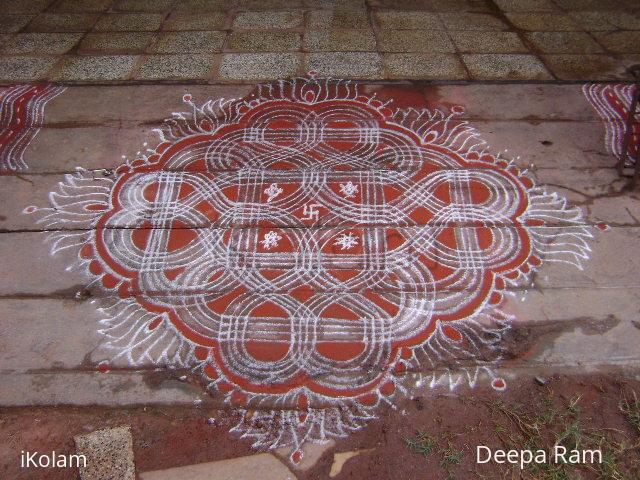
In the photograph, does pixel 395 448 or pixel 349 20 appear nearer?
pixel 395 448

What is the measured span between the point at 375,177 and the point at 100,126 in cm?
220

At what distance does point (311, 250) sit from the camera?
3.19m

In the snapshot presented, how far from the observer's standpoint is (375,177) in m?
3.64

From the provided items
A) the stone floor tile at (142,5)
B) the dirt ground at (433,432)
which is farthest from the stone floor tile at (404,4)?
the dirt ground at (433,432)

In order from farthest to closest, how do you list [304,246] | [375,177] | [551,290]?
[375,177] → [304,246] → [551,290]

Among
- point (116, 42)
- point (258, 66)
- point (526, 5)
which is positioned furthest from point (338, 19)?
point (116, 42)

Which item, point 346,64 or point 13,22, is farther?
Answer: point 13,22

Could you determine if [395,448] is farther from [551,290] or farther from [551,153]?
[551,153]

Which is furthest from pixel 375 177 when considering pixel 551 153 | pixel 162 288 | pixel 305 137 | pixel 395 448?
pixel 395 448

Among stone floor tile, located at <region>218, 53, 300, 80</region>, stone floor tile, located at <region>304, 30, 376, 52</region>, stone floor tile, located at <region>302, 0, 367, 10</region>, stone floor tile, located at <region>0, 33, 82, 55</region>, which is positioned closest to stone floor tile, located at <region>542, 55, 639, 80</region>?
stone floor tile, located at <region>304, 30, 376, 52</region>

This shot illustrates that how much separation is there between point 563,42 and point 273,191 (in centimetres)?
350

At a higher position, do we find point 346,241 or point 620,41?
point 620,41

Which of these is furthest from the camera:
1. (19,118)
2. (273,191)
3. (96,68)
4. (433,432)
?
(96,68)

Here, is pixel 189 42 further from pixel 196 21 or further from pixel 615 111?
pixel 615 111
